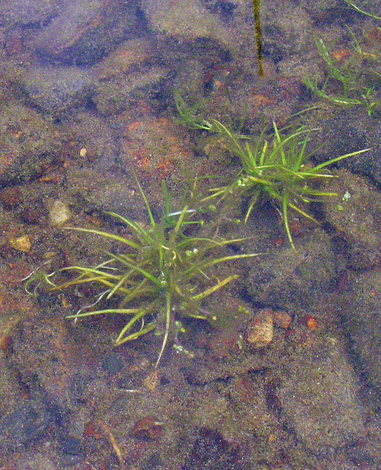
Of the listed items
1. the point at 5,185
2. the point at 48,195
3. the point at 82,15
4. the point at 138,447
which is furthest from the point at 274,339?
the point at 82,15

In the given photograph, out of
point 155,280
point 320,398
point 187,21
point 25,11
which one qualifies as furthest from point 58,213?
point 25,11

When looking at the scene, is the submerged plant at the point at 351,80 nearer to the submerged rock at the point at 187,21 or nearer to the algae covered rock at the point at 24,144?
the submerged rock at the point at 187,21

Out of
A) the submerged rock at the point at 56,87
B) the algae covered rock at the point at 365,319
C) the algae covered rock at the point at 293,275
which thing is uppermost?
the submerged rock at the point at 56,87

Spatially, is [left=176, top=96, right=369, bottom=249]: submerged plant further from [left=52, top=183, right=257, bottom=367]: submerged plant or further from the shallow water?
[left=52, top=183, right=257, bottom=367]: submerged plant

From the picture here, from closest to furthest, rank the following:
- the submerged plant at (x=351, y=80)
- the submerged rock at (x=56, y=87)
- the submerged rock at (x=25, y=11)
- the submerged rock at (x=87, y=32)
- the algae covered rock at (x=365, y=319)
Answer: the algae covered rock at (x=365, y=319)
the submerged plant at (x=351, y=80)
the submerged rock at (x=56, y=87)
the submerged rock at (x=87, y=32)
the submerged rock at (x=25, y=11)

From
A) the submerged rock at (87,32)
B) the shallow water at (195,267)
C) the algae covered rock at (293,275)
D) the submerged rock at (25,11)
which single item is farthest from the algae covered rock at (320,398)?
the submerged rock at (25,11)

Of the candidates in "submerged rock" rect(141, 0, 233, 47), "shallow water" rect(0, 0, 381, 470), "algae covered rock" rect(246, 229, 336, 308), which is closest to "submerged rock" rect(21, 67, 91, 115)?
"shallow water" rect(0, 0, 381, 470)
